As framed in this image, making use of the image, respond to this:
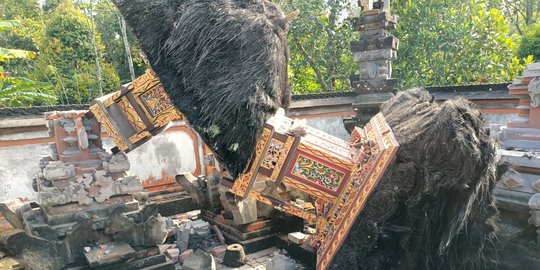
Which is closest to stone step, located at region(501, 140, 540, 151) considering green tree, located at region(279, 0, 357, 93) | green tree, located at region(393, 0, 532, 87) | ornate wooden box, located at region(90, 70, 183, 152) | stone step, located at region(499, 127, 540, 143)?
stone step, located at region(499, 127, 540, 143)

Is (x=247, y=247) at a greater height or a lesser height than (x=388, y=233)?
lesser

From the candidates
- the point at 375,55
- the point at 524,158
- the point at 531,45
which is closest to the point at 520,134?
the point at 524,158

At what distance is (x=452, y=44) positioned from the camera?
11.6 meters

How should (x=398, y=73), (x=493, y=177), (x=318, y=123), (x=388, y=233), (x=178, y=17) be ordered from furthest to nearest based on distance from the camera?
(x=398, y=73) < (x=318, y=123) < (x=178, y=17) < (x=388, y=233) < (x=493, y=177)

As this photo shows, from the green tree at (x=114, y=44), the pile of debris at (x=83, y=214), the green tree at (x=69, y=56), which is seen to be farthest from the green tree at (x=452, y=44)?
the green tree at (x=114, y=44)

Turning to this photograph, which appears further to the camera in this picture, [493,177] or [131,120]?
[131,120]

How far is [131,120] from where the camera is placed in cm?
426

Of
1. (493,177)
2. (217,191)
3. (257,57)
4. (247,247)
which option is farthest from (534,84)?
(217,191)

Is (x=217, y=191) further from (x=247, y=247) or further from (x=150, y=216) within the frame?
(x=150, y=216)

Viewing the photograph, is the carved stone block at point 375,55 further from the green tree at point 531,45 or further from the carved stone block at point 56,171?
the green tree at point 531,45

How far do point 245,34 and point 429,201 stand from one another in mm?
1926

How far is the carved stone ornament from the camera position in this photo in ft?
14.0

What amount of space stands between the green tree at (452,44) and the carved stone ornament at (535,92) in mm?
7910

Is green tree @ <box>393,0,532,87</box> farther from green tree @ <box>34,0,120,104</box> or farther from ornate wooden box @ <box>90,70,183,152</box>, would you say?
green tree @ <box>34,0,120,104</box>
